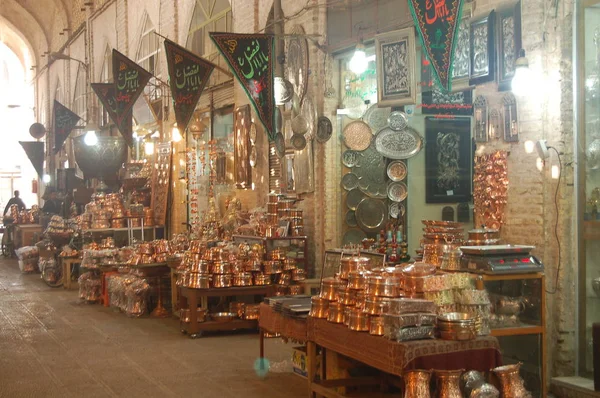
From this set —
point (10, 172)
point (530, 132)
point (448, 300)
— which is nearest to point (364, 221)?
point (530, 132)

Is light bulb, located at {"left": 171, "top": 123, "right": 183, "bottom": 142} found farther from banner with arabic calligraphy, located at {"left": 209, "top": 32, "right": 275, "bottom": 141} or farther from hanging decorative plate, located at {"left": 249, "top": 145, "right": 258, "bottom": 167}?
banner with arabic calligraphy, located at {"left": 209, "top": 32, "right": 275, "bottom": 141}

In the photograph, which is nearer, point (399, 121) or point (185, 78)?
point (399, 121)

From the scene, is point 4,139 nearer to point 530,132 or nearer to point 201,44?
point 201,44

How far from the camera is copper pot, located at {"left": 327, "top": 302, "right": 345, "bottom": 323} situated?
6.15m

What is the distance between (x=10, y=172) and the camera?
132ft

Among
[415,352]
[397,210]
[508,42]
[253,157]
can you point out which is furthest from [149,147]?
[415,352]

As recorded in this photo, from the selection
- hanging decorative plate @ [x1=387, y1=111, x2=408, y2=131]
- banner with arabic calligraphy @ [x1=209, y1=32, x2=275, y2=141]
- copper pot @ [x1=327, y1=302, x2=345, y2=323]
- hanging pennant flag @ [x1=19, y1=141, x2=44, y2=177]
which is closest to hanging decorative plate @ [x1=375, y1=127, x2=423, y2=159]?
hanging decorative plate @ [x1=387, y1=111, x2=408, y2=131]

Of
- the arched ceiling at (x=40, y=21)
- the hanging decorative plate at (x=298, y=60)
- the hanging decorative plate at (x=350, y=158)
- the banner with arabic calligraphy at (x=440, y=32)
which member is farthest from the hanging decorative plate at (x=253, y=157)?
the arched ceiling at (x=40, y=21)

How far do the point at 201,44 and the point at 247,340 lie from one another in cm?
808

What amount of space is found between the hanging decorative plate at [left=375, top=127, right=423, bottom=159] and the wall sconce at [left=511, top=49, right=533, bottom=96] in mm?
3419

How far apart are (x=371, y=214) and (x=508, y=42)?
4296mm

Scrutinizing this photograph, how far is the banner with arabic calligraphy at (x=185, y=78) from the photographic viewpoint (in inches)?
471

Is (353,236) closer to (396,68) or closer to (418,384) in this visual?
(396,68)

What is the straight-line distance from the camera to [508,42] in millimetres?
7355
